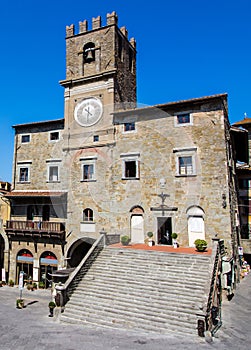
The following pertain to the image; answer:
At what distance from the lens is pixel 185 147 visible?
71.5ft

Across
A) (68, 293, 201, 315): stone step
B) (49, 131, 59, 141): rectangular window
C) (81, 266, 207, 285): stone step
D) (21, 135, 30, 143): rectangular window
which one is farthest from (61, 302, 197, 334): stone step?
(21, 135, 30, 143): rectangular window

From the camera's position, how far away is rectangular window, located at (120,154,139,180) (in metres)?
23.7

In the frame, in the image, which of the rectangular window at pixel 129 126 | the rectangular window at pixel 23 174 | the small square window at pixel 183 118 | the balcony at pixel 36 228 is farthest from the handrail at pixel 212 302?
the rectangular window at pixel 23 174

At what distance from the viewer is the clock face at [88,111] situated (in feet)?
83.3

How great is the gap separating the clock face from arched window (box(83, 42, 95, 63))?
4.23 metres

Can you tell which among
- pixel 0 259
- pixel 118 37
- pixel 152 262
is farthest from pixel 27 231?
pixel 118 37

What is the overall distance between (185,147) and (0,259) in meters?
23.9

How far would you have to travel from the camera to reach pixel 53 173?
27.5 metres

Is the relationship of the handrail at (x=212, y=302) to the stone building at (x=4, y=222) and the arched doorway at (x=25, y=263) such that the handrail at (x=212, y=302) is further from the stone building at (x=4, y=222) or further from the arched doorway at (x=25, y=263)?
the stone building at (x=4, y=222)

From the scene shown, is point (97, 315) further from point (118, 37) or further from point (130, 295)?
point (118, 37)

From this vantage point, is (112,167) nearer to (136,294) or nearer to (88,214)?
(88,214)

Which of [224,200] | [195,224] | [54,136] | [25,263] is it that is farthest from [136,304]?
[54,136]

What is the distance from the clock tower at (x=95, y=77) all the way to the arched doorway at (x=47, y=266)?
468 inches

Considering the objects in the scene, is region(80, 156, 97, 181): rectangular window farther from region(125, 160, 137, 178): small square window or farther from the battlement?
the battlement
